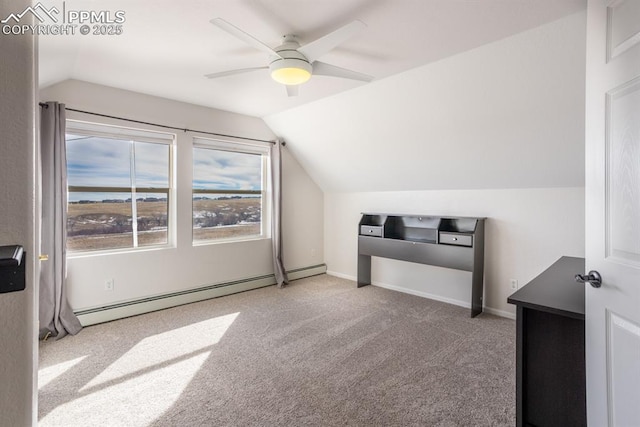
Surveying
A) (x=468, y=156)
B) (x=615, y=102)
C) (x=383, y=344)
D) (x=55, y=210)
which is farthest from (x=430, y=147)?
(x=55, y=210)

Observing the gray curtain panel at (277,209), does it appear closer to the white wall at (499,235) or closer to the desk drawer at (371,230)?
the desk drawer at (371,230)

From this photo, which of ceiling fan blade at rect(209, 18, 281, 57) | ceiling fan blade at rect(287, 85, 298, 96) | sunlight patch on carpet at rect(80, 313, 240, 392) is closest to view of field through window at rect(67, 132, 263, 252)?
sunlight patch on carpet at rect(80, 313, 240, 392)

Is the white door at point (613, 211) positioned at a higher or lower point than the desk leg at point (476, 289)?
higher

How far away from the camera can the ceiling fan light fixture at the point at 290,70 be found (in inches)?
84.5

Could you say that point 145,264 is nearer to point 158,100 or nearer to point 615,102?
point 158,100

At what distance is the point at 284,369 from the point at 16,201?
6.82 ft

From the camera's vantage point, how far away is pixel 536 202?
3.30 meters

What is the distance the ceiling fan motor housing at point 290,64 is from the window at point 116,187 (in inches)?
82.9

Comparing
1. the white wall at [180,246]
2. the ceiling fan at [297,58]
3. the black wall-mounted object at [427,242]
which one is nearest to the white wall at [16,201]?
the ceiling fan at [297,58]

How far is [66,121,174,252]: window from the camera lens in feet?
10.5

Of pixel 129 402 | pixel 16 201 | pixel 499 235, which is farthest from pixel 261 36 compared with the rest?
pixel 499 235

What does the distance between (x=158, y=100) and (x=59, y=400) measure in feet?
9.42

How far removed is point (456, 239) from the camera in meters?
3.56

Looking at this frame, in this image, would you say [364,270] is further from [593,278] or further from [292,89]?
[593,278]
